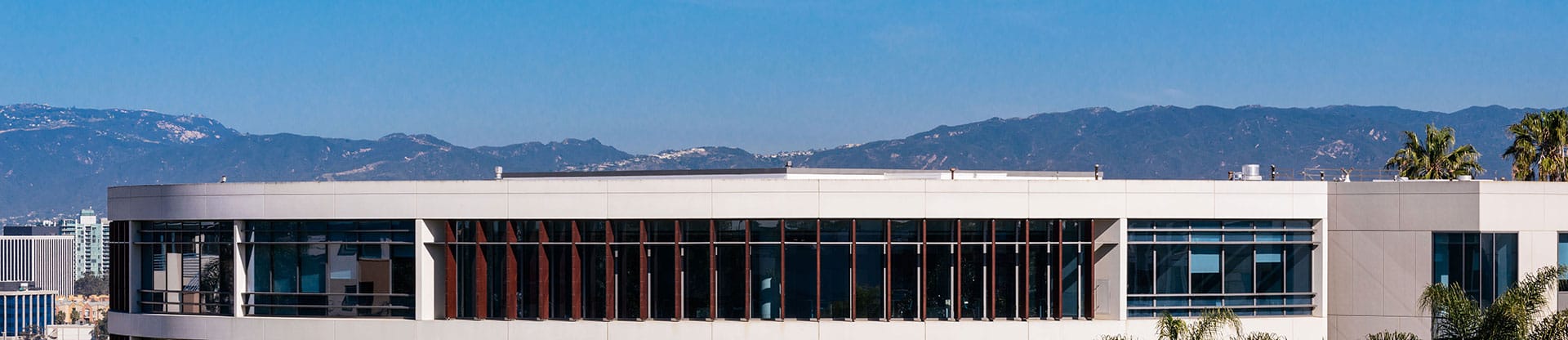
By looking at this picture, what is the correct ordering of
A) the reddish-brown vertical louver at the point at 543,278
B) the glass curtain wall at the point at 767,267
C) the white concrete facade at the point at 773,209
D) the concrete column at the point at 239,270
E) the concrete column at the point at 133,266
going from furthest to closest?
1. the concrete column at the point at 133,266
2. the concrete column at the point at 239,270
3. the reddish-brown vertical louver at the point at 543,278
4. the glass curtain wall at the point at 767,267
5. the white concrete facade at the point at 773,209

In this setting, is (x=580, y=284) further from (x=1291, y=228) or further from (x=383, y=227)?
(x=1291, y=228)

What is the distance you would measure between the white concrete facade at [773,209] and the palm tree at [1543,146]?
116 feet

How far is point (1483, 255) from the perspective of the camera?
1577 inches

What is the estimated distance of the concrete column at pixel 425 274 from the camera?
39.8m

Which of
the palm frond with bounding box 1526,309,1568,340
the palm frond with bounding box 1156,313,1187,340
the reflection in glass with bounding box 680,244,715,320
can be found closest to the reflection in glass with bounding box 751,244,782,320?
the reflection in glass with bounding box 680,244,715,320

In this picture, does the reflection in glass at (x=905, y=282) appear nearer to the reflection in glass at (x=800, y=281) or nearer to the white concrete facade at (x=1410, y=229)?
the reflection in glass at (x=800, y=281)

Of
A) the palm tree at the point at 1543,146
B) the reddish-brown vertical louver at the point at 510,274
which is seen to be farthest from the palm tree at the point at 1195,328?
the palm tree at the point at 1543,146

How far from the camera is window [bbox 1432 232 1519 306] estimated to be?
131ft

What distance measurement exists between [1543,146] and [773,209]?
47.8m

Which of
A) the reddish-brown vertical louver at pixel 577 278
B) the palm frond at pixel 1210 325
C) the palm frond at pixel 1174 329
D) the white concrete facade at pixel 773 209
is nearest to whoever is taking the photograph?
the palm frond at pixel 1210 325

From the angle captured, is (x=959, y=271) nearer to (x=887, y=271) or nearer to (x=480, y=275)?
(x=887, y=271)

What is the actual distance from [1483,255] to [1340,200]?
11.8ft

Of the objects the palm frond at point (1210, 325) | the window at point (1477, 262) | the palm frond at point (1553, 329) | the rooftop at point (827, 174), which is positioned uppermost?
the rooftop at point (827, 174)

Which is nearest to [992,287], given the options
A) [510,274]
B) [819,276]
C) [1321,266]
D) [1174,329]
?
[819,276]
